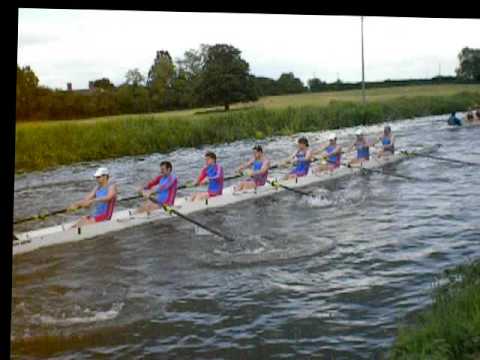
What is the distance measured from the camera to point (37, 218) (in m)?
3.12

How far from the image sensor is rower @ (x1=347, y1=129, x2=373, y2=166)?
12.1ft

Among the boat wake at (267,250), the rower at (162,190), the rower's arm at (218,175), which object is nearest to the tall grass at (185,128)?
the rower at (162,190)

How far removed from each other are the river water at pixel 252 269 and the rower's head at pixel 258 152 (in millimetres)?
76

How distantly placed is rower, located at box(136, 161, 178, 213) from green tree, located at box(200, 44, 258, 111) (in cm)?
49

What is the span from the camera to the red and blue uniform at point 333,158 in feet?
12.4

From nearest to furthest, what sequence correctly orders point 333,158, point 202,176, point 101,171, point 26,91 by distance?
point 26,91 < point 101,171 < point 202,176 < point 333,158

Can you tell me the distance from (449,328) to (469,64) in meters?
1.66

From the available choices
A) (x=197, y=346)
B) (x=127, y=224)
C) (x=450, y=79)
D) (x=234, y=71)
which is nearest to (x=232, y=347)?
(x=197, y=346)

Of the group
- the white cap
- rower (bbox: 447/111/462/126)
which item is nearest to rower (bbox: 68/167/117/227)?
the white cap

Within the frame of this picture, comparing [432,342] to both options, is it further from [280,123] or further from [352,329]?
[280,123]

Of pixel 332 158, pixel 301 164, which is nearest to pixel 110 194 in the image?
pixel 301 164

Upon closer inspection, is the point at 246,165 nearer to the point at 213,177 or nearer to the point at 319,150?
the point at 213,177

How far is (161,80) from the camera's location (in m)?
3.03

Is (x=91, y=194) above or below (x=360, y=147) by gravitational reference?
below
